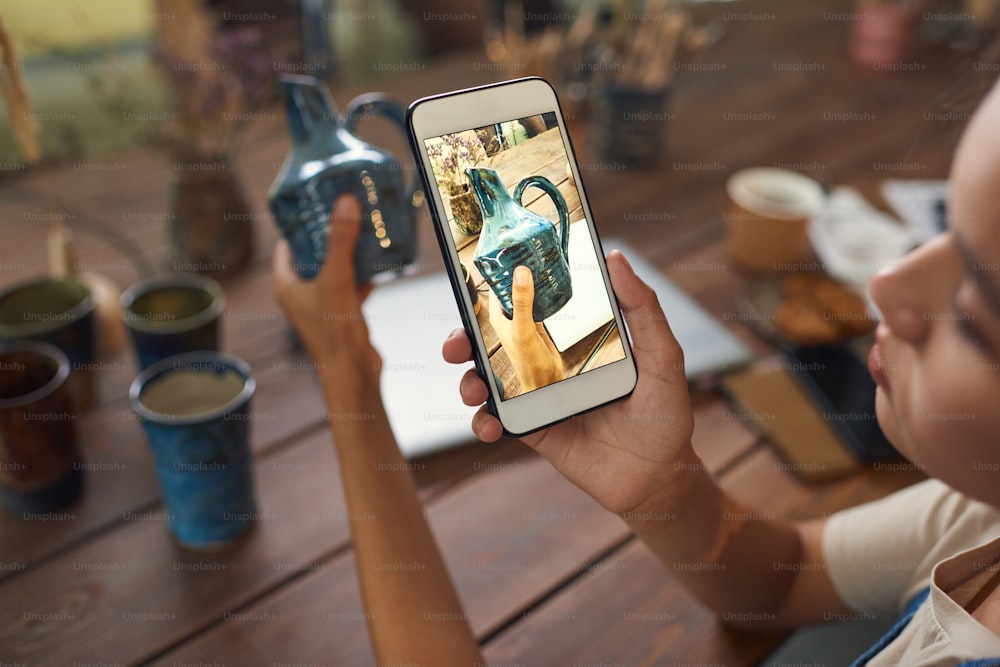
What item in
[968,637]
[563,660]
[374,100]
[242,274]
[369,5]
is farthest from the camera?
[369,5]

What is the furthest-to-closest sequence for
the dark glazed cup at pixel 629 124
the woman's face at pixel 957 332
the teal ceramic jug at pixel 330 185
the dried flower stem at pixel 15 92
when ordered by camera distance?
the dark glazed cup at pixel 629 124
the teal ceramic jug at pixel 330 185
the dried flower stem at pixel 15 92
the woman's face at pixel 957 332

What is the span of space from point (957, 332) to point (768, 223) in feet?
2.40

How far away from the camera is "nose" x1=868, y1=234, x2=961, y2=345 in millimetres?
359

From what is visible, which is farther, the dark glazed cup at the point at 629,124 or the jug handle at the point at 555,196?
the dark glazed cup at the point at 629,124

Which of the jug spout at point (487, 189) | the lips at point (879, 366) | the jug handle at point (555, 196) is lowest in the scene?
the lips at point (879, 366)

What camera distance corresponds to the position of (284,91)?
0.67m

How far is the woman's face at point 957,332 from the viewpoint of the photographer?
33 cm

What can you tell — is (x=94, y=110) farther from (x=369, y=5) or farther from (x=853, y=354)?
(x=853, y=354)

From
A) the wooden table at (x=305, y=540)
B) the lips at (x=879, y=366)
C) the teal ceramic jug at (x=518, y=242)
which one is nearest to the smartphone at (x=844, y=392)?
the wooden table at (x=305, y=540)

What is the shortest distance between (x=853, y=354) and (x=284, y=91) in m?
0.68

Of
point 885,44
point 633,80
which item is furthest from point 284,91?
point 885,44

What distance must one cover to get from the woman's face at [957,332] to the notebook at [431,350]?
0.44 meters

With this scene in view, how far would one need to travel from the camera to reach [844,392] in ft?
2.72

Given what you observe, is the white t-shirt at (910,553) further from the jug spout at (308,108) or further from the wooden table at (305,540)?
the jug spout at (308,108)
